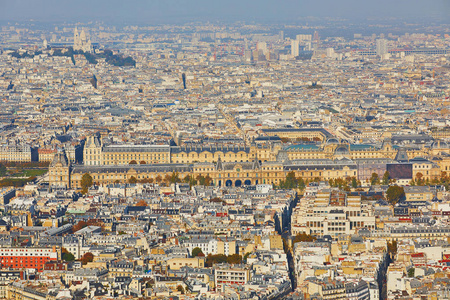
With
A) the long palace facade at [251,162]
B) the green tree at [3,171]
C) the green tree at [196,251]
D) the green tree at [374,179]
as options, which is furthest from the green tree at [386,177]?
the green tree at [3,171]

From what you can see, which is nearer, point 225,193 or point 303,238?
point 303,238

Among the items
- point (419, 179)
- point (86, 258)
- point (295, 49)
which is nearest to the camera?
point (86, 258)

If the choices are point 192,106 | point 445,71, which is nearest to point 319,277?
point 192,106

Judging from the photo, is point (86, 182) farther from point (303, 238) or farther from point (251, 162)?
point (303, 238)

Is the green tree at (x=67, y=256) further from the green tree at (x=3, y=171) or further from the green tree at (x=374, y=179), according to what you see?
the green tree at (x=3, y=171)

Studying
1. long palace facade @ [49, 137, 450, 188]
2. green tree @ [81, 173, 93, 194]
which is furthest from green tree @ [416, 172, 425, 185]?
green tree @ [81, 173, 93, 194]

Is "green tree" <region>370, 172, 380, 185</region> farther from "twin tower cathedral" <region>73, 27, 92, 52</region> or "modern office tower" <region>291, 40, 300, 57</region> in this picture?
"modern office tower" <region>291, 40, 300, 57</region>

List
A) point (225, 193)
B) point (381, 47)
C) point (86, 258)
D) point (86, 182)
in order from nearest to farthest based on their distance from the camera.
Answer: point (86, 258), point (225, 193), point (86, 182), point (381, 47)

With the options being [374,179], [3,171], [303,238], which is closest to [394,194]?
[374,179]
